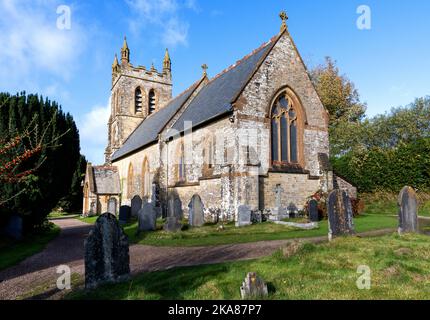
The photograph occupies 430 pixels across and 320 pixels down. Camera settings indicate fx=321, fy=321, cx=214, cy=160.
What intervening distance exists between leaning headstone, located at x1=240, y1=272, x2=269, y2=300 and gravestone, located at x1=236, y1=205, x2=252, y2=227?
9.60 metres

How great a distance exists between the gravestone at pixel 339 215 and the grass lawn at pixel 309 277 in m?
1.74

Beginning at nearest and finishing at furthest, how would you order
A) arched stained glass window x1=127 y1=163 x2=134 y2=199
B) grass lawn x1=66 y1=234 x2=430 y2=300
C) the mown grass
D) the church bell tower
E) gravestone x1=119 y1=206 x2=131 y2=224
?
grass lawn x1=66 y1=234 x2=430 y2=300, the mown grass, gravestone x1=119 y1=206 x2=131 y2=224, arched stained glass window x1=127 y1=163 x2=134 y2=199, the church bell tower

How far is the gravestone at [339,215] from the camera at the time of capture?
9594 mm

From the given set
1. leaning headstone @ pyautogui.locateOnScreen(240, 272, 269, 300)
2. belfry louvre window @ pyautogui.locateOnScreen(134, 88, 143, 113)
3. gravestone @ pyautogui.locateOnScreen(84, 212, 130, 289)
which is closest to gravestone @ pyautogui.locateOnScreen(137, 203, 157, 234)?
gravestone @ pyautogui.locateOnScreen(84, 212, 130, 289)

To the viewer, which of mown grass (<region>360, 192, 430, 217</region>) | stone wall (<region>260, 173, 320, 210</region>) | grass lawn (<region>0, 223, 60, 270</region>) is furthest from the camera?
mown grass (<region>360, 192, 430, 217</region>)

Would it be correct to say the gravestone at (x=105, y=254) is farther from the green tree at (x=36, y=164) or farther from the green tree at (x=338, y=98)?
the green tree at (x=338, y=98)

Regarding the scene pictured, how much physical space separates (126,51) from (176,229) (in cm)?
2871

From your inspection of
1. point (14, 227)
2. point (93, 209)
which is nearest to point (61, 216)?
point (93, 209)

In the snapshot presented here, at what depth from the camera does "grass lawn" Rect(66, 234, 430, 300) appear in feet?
16.7

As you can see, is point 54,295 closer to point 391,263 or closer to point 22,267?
point 22,267

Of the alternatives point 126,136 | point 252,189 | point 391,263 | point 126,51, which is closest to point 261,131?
point 252,189

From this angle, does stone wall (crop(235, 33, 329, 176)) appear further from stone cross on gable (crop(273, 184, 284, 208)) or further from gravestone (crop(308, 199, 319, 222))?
gravestone (crop(308, 199, 319, 222))

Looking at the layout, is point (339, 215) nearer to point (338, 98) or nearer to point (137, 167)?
point (137, 167)

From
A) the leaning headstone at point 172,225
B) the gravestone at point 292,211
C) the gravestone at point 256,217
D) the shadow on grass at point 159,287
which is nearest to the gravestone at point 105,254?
the shadow on grass at point 159,287
